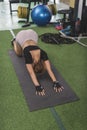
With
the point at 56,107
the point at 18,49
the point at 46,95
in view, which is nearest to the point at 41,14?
the point at 18,49

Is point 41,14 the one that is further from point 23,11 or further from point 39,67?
point 39,67

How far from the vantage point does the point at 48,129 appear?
6.44 feet

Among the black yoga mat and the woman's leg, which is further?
the woman's leg

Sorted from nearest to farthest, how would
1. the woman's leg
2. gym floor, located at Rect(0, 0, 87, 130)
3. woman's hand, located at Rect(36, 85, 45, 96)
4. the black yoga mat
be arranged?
gym floor, located at Rect(0, 0, 87, 130) < the black yoga mat < woman's hand, located at Rect(36, 85, 45, 96) < the woman's leg

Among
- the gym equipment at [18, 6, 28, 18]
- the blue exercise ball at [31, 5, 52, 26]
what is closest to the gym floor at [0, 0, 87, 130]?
the blue exercise ball at [31, 5, 52, 26]

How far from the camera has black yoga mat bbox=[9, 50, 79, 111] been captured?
2324 millimetres

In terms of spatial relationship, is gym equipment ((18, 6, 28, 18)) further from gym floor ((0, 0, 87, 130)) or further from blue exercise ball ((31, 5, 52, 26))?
gym floor ((0, 0, 87, 130))

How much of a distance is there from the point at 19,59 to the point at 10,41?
3.11 feet

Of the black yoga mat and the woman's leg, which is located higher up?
the woman's leg

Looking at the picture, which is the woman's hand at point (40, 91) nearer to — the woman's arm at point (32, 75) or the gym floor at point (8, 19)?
the woman's arm at point (32, 75)

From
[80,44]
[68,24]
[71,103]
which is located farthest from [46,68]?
[68,24]

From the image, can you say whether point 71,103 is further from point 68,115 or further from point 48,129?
point 48,129

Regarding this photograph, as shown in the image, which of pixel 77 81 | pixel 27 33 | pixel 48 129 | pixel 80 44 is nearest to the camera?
pixel 48 129

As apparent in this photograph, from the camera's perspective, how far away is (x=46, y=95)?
2.46 m
